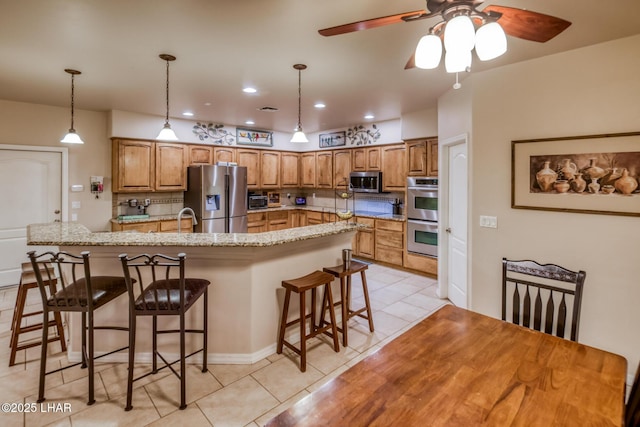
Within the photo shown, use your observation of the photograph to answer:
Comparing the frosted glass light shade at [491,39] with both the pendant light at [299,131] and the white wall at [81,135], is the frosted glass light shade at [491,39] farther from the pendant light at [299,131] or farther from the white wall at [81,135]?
the white wall at [81,135]

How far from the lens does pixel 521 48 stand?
264cm

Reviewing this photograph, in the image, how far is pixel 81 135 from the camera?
4.86 m

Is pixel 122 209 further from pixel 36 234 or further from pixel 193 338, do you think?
pixel 193 338

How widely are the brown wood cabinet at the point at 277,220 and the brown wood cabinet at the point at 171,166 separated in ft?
5.94

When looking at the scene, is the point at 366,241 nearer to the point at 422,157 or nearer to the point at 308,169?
the point at 422,157

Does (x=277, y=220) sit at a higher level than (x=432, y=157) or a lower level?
lower

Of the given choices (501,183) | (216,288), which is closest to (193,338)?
(216,288)

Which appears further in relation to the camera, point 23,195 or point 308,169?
point 308,169

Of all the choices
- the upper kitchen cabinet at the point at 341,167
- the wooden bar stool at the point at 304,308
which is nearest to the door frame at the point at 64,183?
the wooden bar stool at the point at 304,308

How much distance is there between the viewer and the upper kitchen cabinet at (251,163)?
21.1 feet

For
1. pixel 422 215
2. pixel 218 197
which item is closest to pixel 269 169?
pixel 218 197

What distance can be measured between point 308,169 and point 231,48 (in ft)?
15.3

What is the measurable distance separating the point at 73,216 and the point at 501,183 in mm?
5677

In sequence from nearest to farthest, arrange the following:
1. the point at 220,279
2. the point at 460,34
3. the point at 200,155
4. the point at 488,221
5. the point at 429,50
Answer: the point at 460,34
the point at 429,50
the point at 220,279
the point at 488,221
the point at 200,155
